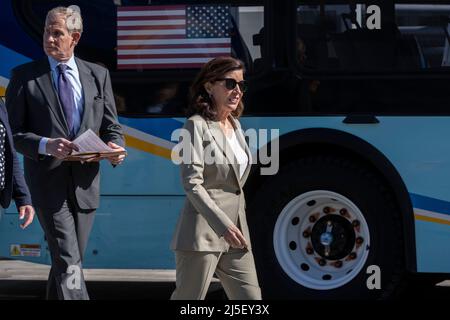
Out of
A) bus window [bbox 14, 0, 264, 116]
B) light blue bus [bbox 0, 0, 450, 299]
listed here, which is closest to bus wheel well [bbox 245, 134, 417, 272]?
light blue bus [bbox 0, 0, 450, 299]

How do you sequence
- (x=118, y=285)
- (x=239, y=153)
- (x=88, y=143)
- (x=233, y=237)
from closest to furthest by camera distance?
(x=233, y=237), (x=239, y=153), (x=88, y=143), (x=118, y=285)

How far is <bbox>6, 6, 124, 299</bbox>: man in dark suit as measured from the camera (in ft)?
19.0

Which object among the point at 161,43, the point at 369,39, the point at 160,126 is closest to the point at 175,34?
the point at 161,43

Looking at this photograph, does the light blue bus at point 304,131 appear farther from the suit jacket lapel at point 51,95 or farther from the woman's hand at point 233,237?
the woman's hand at point 233,237

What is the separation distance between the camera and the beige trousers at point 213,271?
200 inches

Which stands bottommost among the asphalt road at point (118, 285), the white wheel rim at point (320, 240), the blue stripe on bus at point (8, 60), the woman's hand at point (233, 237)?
the asphalt road at point (118, 285)

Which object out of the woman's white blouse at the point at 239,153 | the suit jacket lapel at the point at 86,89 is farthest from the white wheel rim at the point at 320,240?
the woman's white blouse at the point at 239,153

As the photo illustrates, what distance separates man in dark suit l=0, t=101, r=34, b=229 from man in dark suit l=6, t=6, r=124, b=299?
0.91ft

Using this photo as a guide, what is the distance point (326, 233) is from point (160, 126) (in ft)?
4.73

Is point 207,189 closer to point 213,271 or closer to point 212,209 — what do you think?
point 212,209

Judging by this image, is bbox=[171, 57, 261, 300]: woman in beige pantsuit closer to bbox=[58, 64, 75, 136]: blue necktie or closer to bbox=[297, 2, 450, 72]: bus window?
bbox=[58, 64, 75, 136]: blue necktie

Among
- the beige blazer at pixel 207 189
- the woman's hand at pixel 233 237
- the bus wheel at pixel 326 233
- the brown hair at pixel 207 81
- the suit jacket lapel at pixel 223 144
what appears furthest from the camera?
the bus wheel at pixel 326 233

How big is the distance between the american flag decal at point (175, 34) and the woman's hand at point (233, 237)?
9.65 ft

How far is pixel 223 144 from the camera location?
17.1 feet
